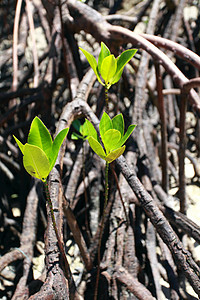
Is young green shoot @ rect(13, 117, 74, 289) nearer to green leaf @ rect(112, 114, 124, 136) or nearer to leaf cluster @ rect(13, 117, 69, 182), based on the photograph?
leaf cluster @ rect(13, 117, 69, 182)

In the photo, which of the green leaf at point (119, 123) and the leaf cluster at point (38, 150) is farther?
the green leaf at point (119, 123)

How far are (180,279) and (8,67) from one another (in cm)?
178

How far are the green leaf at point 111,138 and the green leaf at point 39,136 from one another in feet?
0.32

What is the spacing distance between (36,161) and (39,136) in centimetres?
5

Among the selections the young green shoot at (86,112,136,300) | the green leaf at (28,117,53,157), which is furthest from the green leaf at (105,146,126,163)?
the green leaf at (28,117,53,157)

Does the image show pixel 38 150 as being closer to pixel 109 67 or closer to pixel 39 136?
pixel 39 136

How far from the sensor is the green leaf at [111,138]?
1.72ft

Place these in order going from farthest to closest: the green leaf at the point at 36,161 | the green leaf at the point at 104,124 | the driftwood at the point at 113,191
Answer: the driftwood at the point at 113,191, the green leaf at the point at 104,124, the green leaf at the point at 36,161

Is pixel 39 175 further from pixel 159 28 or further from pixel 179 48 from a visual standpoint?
pixel 159 28

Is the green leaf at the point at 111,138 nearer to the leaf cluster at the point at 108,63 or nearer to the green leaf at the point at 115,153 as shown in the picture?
the green leaf at the point at 115,153

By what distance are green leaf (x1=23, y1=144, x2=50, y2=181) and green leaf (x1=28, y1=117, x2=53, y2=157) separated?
39mm

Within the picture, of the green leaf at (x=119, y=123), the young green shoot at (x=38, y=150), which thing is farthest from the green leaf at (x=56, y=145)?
the green leaf at (x=119, y=123)

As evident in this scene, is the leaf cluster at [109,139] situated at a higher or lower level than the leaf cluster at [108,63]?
lower

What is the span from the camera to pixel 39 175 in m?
0.48
